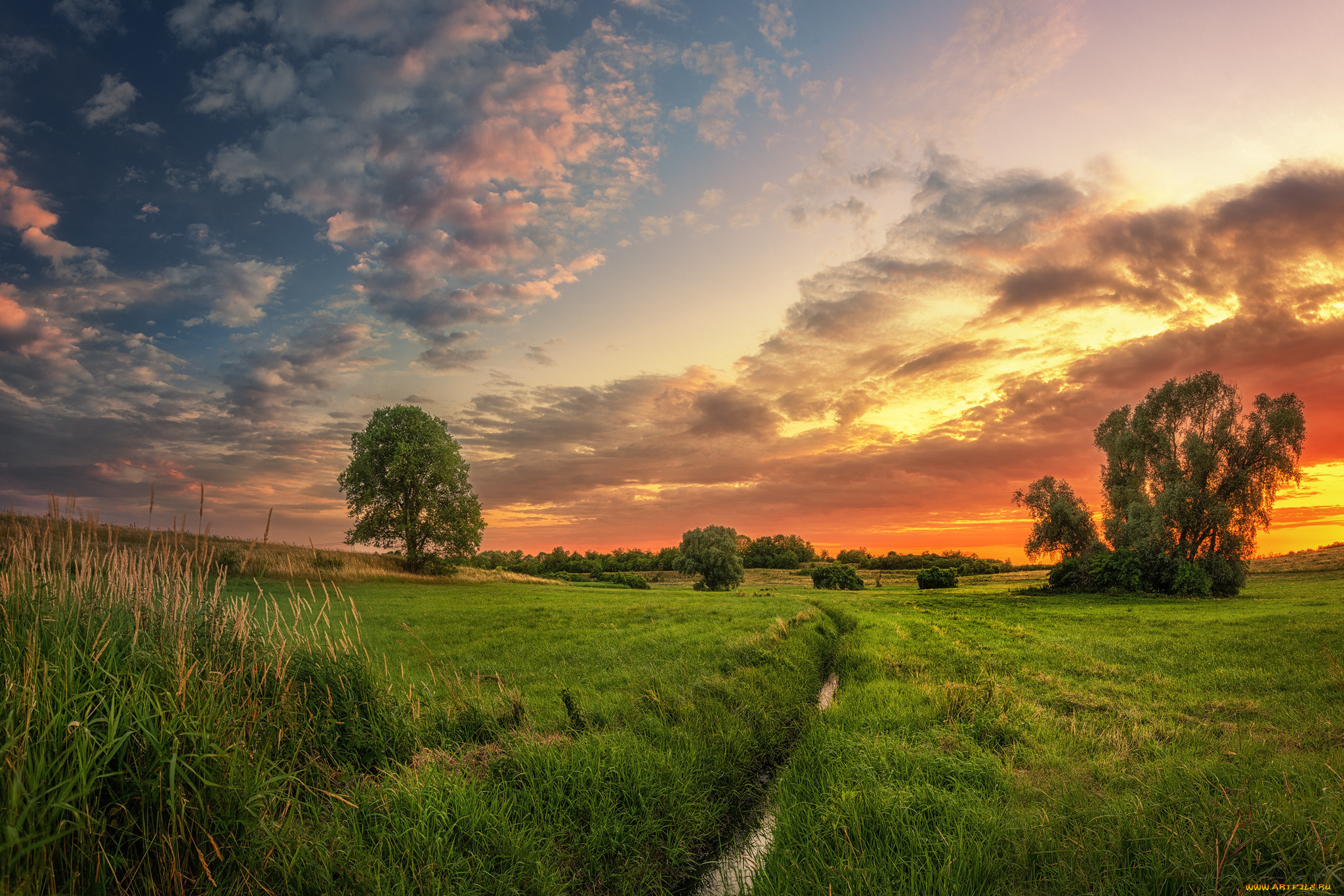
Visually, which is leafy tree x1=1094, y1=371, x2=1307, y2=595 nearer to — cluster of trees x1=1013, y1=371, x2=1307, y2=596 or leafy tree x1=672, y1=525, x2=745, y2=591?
cluster of trees x1=1013, y1=371, x2=1307, y2=596

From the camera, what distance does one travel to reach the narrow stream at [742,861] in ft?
19.3

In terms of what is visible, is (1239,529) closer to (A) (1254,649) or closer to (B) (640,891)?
(A) (1254,649)

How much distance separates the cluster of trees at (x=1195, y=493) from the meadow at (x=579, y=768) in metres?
33.6

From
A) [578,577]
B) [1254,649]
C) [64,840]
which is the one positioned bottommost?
[578,577]

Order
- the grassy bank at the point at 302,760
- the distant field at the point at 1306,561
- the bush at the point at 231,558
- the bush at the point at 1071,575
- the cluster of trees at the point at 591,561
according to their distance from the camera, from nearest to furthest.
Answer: the grassy bank at the point at 302,760 → the bush at the point at 231,558 → the bush at the point at 1071,575 → the distant field at the point at 1306,561 → the cluster of trees at the point at 591,561

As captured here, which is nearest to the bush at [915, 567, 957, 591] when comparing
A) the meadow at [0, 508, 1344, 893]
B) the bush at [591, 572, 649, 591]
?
the bush at [591, 572, 649, 591]

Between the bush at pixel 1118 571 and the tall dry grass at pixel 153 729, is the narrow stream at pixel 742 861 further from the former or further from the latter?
the bush at pixel 1118 571

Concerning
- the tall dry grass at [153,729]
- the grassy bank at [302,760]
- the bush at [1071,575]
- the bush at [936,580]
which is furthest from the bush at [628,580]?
the tall dry grass at [153,729]

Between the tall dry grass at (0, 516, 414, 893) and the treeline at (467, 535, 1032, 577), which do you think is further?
the treeline at (467, 535, 1032, 577)

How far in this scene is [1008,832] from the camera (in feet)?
18.7

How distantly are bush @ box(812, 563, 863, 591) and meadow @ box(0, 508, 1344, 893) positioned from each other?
5070 cm

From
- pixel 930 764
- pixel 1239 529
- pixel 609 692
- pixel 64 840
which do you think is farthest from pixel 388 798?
pixel 1239 529

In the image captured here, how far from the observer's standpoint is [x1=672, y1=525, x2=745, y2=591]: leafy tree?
207ft

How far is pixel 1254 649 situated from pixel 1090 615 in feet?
44.9
